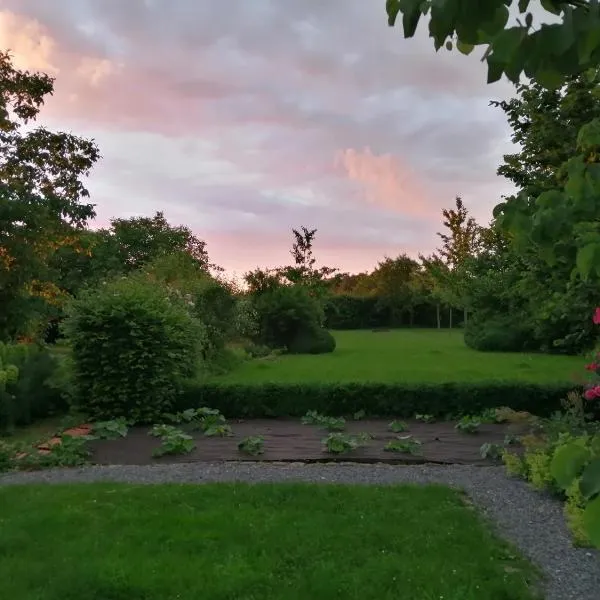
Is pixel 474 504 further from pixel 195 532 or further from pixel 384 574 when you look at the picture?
pixel 195 532

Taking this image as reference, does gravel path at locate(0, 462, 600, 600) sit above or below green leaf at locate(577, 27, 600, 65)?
below

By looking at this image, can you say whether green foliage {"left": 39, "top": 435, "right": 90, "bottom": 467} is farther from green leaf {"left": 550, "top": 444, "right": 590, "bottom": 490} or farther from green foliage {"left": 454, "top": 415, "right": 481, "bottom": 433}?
green leaf {"left": 550, "top": 444, "right": 590, "bottom": 490}

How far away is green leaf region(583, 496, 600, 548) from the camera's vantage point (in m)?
0.97

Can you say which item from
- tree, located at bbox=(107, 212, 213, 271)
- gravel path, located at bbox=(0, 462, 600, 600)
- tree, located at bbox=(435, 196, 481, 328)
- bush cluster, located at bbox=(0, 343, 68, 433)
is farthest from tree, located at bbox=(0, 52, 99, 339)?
tree, located at bbox=(107, 212, 213, 271)

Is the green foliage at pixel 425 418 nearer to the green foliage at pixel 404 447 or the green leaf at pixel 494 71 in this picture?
the green foliage at pixel 404 447

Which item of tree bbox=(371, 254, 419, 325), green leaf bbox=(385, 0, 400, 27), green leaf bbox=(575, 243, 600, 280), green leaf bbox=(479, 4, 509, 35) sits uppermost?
tree bbox=(371, 254, 419, 325)

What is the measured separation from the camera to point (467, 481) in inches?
239

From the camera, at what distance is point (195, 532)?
4.36m

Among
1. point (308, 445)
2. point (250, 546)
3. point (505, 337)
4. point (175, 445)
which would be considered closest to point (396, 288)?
point (505, 337)

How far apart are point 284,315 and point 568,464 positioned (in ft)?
70.4

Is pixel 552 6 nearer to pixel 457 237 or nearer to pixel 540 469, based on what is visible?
pixel 540 469

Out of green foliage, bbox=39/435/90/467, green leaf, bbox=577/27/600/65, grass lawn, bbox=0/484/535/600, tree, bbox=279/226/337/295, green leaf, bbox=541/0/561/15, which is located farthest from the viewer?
tree, bbox=279/226/337/295

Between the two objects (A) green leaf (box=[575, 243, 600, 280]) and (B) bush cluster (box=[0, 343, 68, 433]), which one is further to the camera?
(B) bush cluster (box=[0, 343, 68, 433])

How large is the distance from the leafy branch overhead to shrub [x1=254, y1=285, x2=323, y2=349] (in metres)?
21.1
